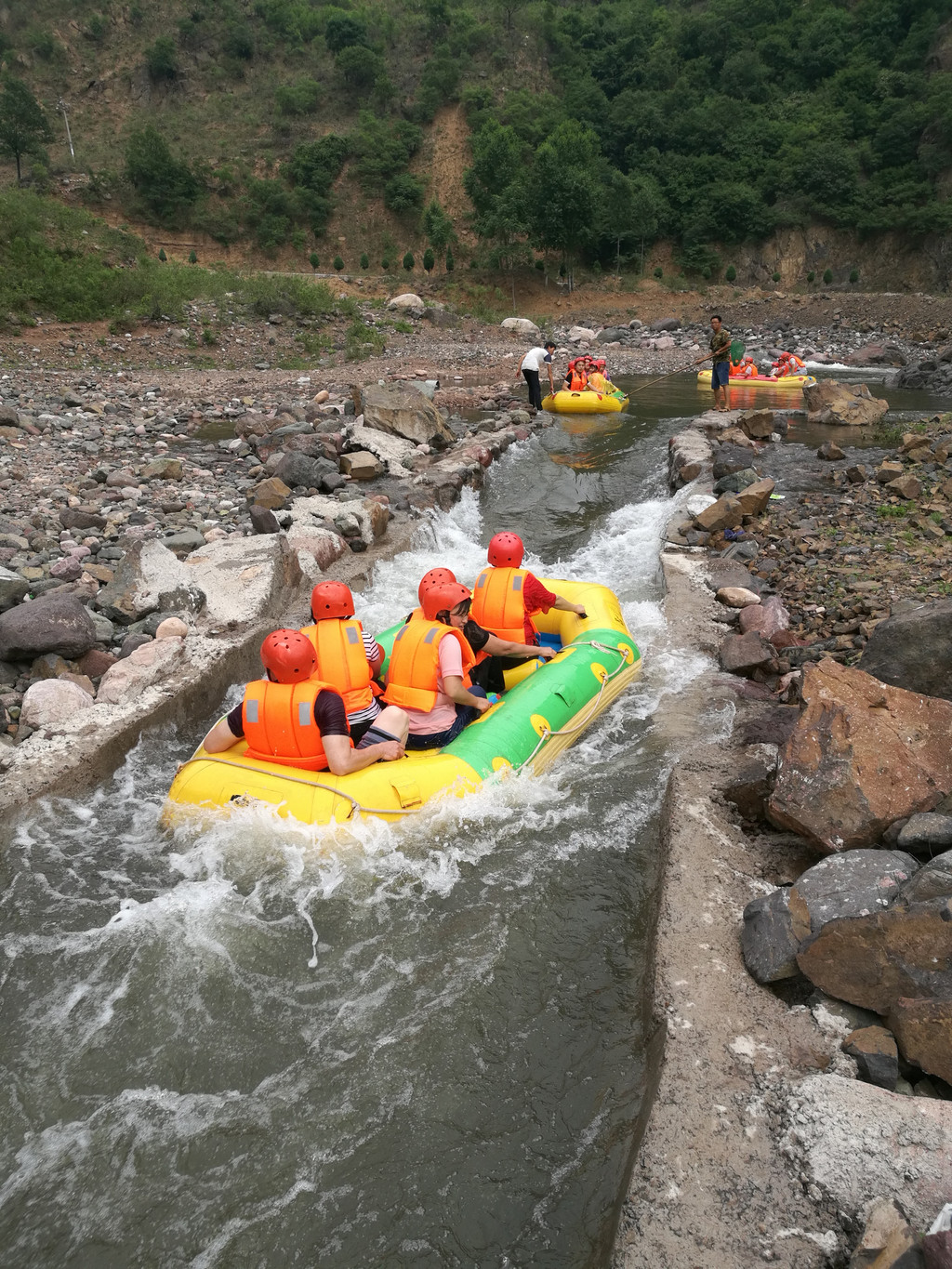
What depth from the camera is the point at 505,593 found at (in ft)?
18.3

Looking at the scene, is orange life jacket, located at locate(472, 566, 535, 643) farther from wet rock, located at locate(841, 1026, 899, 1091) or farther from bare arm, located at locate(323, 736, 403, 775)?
wet rock, located at locate(841, 1026, 899, 1091)

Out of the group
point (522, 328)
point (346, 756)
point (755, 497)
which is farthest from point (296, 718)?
point (522, 328)

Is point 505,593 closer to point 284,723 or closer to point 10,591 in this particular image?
point 284,723

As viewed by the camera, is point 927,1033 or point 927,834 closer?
point 927,1033

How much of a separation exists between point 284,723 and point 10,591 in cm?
266

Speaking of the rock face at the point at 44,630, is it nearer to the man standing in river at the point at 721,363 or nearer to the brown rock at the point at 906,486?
the brown rock at the point at 906,486

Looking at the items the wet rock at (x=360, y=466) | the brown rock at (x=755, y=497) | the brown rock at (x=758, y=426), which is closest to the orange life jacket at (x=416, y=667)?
the brown rock at (x=755, y=497)

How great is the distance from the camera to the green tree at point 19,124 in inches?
1511

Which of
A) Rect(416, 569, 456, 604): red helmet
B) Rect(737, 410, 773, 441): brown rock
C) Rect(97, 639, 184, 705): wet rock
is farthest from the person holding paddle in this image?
Rect(97, 639, 184, 705): wet rock

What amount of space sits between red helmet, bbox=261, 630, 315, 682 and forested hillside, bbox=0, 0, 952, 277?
3672cm

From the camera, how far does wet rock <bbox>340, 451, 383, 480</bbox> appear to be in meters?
9.74

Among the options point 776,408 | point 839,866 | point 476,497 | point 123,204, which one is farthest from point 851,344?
point 123,204

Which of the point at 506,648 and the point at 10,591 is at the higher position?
the point at 10,591

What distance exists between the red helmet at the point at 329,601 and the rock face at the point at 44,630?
66.4 inches
